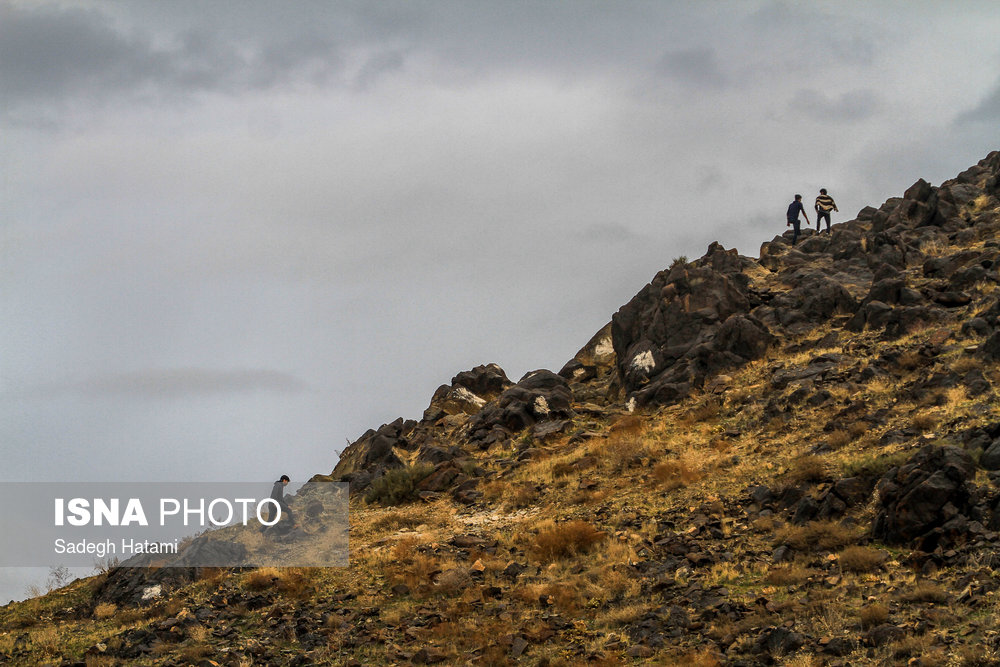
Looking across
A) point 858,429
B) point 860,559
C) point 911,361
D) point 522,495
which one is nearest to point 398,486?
point 522,495

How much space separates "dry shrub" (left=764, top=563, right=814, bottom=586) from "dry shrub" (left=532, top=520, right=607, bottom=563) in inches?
222

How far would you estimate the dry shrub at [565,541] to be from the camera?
22469 mm

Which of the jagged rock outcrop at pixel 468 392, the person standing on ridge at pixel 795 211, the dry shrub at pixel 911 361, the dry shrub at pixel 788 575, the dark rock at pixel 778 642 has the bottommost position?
the dark rock at pixel 778 642

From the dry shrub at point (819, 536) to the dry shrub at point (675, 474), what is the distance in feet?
19.6

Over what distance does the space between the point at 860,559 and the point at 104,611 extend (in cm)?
1935

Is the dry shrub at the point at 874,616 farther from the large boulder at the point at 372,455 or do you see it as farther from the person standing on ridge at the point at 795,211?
the person standing on ridge at the point at 795,211

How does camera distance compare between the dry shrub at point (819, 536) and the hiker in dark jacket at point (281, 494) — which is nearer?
the dry shrub at point (819, 536)

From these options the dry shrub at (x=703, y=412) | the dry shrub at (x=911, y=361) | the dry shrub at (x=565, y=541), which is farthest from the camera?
the dry shrub at (x=703, y=412)

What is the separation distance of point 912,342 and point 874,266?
995 centimetres

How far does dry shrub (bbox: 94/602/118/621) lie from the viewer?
74.5 feet

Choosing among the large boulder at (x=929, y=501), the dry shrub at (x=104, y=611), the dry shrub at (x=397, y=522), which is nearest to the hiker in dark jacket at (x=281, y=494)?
the dry shrub at (x=397, y=522)

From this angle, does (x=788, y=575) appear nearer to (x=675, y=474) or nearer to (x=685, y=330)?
(x=675, y=474)

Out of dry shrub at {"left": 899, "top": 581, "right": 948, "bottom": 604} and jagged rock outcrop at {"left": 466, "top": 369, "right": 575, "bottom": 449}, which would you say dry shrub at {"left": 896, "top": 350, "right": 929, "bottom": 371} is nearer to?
jagged rock outcrop at {"left": 466, "top": 369, "right": 575, "bottom": 449}

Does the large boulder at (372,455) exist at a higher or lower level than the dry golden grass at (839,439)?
higher
